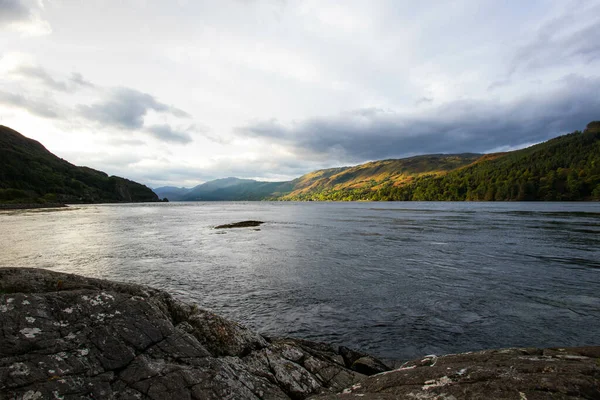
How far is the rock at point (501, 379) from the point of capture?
477cm

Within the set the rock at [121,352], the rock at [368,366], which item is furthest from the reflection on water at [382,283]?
the rock at [121,352]

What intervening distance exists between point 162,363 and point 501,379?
21.2ft

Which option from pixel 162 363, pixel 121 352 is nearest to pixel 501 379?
pixel 162 363

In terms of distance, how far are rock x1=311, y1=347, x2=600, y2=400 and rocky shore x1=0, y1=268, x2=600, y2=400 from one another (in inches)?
0.8

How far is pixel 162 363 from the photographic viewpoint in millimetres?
6027

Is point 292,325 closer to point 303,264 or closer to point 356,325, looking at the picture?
point 356,325

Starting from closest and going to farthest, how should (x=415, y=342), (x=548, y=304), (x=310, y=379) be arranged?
(x=310, y=379), (x=415, y=342), (x=548, y=304)

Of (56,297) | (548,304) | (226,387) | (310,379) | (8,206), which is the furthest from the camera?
(8,206)

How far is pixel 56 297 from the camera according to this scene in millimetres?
6477

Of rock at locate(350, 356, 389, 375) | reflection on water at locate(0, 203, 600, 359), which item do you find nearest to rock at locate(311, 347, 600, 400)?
rock at locate(350, 356, 389, 375)

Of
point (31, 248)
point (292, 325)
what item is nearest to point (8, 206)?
point (31, 248)

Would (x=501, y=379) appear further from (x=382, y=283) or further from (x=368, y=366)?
(x=382, y=283)

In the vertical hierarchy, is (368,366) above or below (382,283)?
above

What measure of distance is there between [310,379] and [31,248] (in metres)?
37.4
